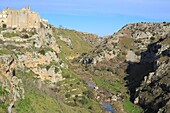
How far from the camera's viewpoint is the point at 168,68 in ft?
411

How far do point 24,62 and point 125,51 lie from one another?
8986 cm

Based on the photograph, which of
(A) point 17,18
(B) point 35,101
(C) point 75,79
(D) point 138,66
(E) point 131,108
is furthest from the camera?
(D) point 138,66

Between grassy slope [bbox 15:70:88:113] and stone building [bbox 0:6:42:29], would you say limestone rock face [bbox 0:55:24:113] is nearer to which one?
grassy slope [bbox 15:70:88:113]

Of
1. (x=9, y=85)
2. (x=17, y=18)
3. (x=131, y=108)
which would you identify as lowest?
(x=131, y=108)

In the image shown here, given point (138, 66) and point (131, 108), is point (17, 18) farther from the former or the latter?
point (138, 66)

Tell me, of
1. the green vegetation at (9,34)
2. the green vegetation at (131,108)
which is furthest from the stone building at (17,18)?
the green vegetation at (131,108)

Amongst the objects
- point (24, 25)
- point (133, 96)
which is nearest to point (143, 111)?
point (133, 96)

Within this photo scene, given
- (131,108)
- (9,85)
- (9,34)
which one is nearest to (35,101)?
(9,85)

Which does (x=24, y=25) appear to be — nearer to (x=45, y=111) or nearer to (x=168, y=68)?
(x=45, y=111)

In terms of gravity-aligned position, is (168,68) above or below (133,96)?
above

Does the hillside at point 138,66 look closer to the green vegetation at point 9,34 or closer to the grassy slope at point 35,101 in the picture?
the grassy slope at point 35,101

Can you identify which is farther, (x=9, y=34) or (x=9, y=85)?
(x=9, y=34)

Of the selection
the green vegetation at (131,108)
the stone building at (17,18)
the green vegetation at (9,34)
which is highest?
the stone building at (17,18)

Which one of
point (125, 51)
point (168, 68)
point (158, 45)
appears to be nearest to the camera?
point (168, 68)
